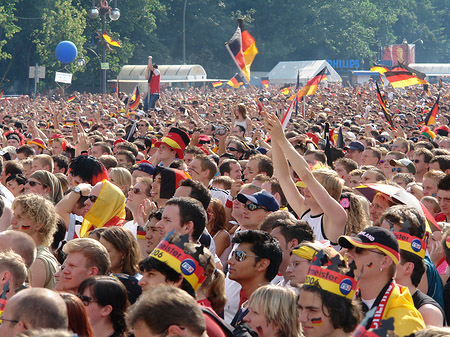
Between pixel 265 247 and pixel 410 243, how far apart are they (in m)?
0.90

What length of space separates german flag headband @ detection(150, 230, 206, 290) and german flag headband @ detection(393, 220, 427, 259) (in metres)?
1.23

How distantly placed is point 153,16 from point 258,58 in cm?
1518

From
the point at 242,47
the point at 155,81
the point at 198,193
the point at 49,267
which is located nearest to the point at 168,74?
the point at 155,81

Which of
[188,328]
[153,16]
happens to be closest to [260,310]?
[188,328]

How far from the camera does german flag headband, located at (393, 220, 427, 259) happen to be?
186 inches

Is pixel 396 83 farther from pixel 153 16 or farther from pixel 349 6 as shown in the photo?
pixel 349 6

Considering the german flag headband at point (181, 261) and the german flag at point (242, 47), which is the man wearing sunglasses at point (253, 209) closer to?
the german flag headband at point (181, 261)

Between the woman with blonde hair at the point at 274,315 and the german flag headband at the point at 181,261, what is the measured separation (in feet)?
1.44

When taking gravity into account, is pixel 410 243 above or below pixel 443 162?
above

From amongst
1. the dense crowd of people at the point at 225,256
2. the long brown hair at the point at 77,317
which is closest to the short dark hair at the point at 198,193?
the dense crowd of people at the point at 225,256

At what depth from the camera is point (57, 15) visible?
46500 millimetres

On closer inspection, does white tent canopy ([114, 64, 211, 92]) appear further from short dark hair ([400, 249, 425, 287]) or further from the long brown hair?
the long brown hair

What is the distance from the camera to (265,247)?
16.5ft

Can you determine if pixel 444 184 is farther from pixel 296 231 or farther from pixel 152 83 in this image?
pixel 152 83
